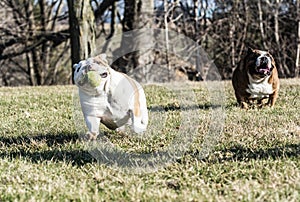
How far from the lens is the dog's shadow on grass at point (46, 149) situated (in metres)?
3.48

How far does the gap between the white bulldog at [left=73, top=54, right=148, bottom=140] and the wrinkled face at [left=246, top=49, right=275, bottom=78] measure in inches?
75.2

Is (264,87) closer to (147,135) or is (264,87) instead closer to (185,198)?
(147,135)

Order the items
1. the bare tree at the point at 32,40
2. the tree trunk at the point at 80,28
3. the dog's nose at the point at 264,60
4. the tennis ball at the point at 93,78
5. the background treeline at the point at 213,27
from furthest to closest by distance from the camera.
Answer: the bare tree at the point at 32,40, the background treeline at the point at 213,27, the tree trunk at the point at 80,28, the dog's nose at the point at 264,60, the tennis ball at the point at 93,78

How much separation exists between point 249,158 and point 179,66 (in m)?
12.4

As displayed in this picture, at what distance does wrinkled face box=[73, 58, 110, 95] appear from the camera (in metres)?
3.42

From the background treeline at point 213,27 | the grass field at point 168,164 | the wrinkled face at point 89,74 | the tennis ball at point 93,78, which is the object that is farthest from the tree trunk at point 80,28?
the tennis ball at point 93,78

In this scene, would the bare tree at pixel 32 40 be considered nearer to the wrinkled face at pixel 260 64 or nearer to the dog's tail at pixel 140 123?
the wrinkled face at pixel 260 64

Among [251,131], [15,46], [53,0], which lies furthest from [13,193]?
[53,0]

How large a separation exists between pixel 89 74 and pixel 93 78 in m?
0.04

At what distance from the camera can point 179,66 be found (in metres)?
15.6

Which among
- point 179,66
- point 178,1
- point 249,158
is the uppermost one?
point 178,1

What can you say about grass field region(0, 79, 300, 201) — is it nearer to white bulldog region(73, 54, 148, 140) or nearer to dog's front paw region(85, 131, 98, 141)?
dog's front paw region(85, 131, 98, 141)

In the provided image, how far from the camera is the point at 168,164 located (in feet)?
10.6

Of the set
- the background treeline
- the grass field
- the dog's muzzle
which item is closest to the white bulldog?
the grass field
